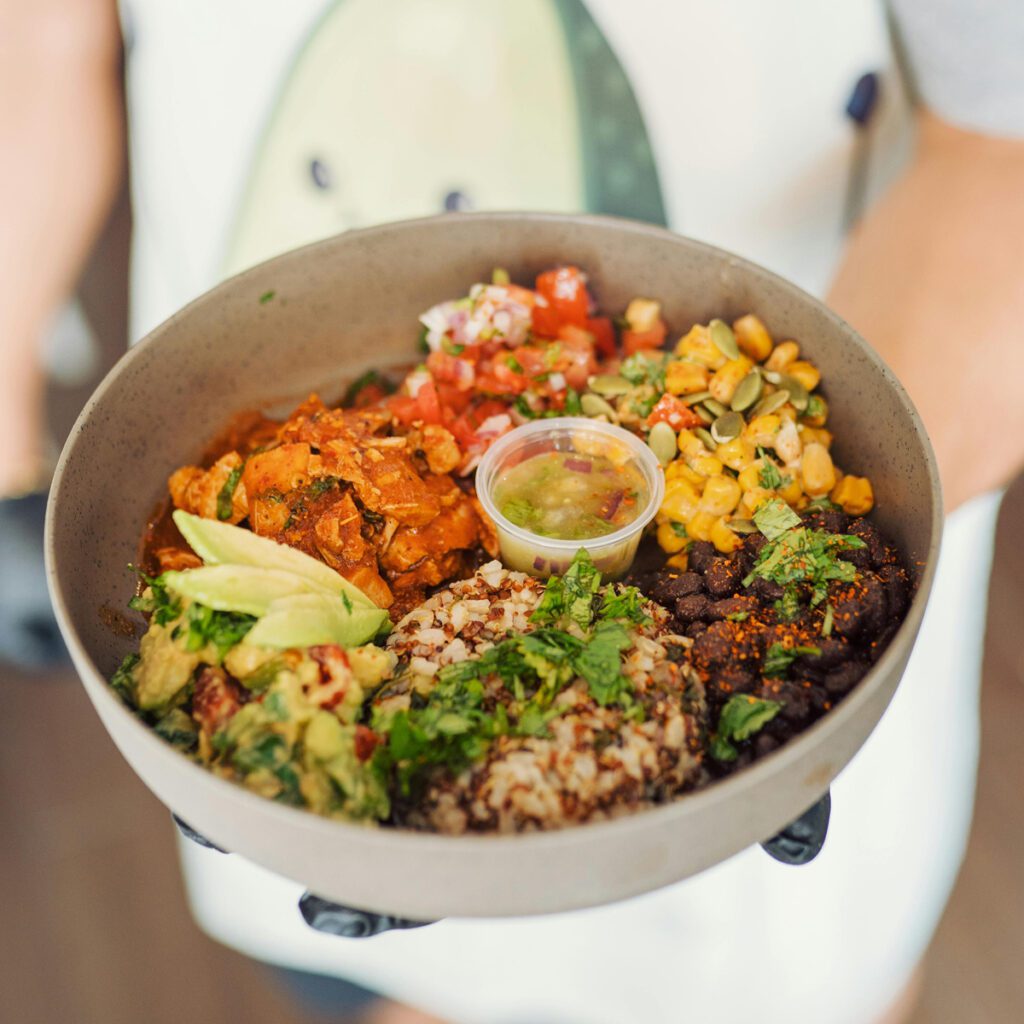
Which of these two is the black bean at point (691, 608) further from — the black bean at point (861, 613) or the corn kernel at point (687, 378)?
the corn kernel at point (687, 378)

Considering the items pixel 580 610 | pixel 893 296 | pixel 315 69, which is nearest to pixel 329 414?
pixel 580 610

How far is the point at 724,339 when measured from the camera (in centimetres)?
203

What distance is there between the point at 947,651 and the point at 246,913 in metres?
1.97

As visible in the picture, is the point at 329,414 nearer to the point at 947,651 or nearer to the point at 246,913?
the point at 246,913

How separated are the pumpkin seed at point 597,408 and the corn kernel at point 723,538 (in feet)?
1.12

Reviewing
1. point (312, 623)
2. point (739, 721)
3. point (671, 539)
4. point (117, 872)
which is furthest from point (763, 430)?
point (117, 872)

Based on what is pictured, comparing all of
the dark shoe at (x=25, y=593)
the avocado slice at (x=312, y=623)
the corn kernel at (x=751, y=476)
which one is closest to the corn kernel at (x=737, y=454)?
the corn kernel at (x=751, y=476)

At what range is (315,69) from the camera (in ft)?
8.60

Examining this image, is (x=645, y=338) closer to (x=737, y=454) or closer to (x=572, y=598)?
(x=737, y=454)

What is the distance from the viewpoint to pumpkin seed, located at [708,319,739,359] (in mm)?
2016

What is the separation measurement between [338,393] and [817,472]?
1.08 m

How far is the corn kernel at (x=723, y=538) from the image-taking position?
1844 mm

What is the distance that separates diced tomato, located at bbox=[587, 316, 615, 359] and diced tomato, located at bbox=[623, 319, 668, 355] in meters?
0.04

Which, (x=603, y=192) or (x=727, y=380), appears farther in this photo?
(x=603, y=192)
